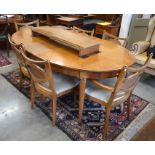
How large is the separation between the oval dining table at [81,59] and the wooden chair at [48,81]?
0.40 feet

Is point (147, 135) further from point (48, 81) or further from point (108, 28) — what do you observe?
point (108, 28)

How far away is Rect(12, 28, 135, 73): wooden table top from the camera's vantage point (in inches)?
63.9

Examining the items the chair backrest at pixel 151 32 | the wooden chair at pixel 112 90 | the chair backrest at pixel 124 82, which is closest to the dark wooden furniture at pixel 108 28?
the chair backrest at pixel 151 32

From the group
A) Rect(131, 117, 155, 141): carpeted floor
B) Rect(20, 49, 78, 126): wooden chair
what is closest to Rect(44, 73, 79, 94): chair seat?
Rect(20, 49, 78, 126): wooden chair

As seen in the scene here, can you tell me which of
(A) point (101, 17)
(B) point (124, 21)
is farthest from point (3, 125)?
(A) point (101, 17)

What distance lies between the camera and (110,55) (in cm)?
187

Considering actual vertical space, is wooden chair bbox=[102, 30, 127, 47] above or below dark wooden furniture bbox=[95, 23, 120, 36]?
above

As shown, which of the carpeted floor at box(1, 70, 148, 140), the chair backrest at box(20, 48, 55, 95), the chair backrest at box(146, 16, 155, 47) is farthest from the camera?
the chair backrest at box(146, 16, 155, 47)

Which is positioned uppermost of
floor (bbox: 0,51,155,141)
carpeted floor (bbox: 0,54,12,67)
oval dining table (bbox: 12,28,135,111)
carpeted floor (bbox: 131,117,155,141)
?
oval dining table (bbox: 12,28,135,111)

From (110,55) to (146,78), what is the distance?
1.40 m

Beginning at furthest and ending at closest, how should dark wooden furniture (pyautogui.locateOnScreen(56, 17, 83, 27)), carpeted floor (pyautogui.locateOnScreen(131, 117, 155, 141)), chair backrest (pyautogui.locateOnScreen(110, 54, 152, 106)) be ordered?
dark wooden furniture (pyautogui.locateOnScreen(56, 17, 83, 27))
chair backrest (pyautogui.locateOnScreen(110, 54, 152, 106))
carpeted floor (pyautogui.locateOnScreen(131, 117, 155, 141))

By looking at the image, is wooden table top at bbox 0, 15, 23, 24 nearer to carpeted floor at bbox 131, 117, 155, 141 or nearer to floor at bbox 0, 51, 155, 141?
floor at bbox 0, 51, 155, 141

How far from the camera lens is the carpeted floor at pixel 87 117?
183 cm
